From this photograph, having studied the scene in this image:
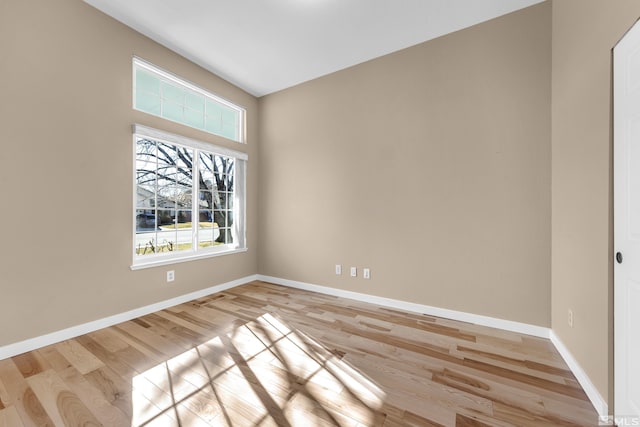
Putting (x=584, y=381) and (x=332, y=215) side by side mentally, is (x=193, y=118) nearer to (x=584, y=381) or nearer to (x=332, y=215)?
(x=332, y=215)

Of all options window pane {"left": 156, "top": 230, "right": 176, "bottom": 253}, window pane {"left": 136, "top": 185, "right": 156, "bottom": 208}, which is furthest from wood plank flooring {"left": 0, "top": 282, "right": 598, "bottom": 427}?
window pane {"left": 136, "top": 185, "right": 156, "bottom": 208}

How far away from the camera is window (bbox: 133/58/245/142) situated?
2.85 metres

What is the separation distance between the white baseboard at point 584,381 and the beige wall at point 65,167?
3.71m

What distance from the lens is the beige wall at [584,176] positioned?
1.37m

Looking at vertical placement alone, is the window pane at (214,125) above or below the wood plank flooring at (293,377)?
above

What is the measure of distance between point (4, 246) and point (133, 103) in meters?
1.68

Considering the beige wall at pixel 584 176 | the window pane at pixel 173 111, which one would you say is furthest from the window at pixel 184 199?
the beige wall at pixel 584 176

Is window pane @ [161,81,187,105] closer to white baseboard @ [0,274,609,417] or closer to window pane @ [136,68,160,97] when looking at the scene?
window pane @ [136,68,160,97]

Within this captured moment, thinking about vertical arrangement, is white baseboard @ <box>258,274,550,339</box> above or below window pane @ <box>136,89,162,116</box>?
below

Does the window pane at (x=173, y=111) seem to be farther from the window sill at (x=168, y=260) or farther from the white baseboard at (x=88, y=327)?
the white baseboard at (x=88, y=327)

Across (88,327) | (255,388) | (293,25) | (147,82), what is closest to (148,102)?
(147,82)

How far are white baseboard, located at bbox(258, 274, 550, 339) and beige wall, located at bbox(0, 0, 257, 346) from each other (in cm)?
199

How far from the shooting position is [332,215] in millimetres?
3496

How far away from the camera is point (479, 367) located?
185cm
